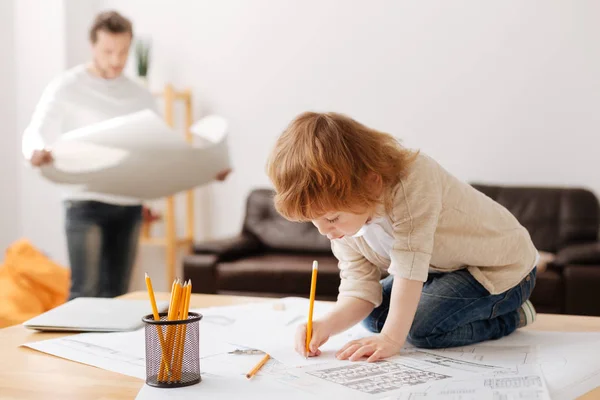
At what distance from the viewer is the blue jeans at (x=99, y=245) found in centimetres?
276

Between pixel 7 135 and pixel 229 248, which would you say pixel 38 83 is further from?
pixel 229 248

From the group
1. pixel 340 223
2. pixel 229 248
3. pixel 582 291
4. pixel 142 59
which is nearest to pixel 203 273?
pixel 229 248

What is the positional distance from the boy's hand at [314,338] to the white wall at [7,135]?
10.5ft

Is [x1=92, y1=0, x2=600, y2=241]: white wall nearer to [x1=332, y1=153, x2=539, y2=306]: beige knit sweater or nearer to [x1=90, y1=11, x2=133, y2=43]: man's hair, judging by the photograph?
[x1=90, y1=11, x2=133, y2=43]: man's hair

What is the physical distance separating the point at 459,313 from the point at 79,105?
5.56ft

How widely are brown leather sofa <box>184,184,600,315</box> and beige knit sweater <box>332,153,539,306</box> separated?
1655mm

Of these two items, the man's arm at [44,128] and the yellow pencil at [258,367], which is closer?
the yellow pencil at [258,367]

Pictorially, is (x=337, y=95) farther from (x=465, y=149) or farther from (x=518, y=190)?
(x=518, y=190)

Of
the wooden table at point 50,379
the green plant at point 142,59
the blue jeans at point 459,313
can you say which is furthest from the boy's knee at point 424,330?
the green plant at point 142,59

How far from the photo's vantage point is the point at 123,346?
60.5 inches

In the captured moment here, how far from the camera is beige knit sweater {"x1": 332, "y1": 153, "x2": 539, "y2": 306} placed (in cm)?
149

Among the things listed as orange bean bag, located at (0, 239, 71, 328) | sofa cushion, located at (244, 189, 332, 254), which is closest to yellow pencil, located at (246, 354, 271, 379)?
orange bean bag, located at (0, 239, 71, 328)

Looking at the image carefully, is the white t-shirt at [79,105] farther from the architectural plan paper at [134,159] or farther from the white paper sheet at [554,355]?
the white paper sheet at [554,355]

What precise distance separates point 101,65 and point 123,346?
1.50 meters
